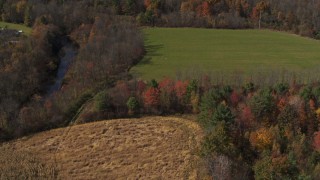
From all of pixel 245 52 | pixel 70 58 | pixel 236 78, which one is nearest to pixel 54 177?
pixel 236 78

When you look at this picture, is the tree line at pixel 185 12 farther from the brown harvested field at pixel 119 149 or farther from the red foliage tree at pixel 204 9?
the brown harvested field at pixel 119 149

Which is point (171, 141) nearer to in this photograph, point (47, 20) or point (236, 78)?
point (236, 78)

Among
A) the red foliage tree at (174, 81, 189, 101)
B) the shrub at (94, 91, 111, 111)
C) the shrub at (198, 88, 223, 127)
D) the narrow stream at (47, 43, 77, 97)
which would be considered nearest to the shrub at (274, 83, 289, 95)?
the shrub at (198, 88, 223, 127)


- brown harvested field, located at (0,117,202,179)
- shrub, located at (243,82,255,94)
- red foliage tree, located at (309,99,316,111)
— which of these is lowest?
brown harvested field, located at (0,117,202,179)

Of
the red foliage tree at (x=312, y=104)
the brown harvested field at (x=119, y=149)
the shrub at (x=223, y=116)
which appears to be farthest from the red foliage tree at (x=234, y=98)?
the red foliage tree at (x=312, y=104)

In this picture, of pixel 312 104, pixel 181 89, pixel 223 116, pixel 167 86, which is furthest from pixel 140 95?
pixel 312 104

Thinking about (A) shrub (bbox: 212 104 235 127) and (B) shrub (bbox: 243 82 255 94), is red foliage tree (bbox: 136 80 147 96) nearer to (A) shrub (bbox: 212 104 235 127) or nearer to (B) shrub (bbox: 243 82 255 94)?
(A) shrub (bbox: 212 104 235 127)
